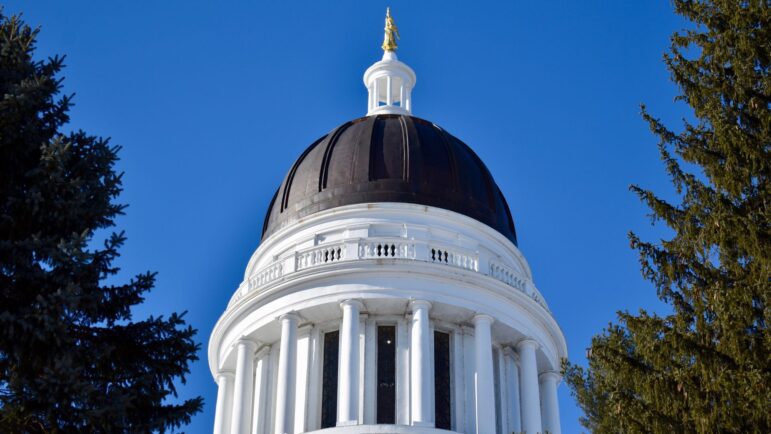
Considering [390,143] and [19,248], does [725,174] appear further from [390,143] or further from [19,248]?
[390,143]

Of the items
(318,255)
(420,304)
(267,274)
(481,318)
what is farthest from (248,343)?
(481,318)

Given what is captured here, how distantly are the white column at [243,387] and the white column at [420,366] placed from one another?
491 centimetres

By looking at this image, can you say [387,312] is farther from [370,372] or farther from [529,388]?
[529,388]

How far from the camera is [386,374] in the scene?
3027cm

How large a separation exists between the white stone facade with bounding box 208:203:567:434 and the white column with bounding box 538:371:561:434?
0.04 m

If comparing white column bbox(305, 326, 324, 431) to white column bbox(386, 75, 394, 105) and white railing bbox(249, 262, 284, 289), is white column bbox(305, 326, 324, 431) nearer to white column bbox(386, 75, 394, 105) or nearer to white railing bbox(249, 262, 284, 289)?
white railing bbox(249, 262, 284, 289)

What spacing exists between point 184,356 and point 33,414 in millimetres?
2172

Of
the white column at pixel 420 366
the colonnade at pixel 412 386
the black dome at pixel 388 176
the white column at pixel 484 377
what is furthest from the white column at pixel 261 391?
the white column at pixel 484 377

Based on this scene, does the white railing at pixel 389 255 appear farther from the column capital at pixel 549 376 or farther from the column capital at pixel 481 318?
the column capital at pixel 549 376

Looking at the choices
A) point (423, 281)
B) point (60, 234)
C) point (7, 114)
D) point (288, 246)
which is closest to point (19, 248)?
point (60, 234)

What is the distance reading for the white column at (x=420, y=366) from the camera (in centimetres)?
2858

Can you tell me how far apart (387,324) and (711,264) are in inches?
593

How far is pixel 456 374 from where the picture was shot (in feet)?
99.7

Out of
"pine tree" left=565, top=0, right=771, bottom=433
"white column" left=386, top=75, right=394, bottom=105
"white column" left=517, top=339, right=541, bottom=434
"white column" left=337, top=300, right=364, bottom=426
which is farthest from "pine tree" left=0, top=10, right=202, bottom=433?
"white column" left=386, top=75, right=394, bottom=105
